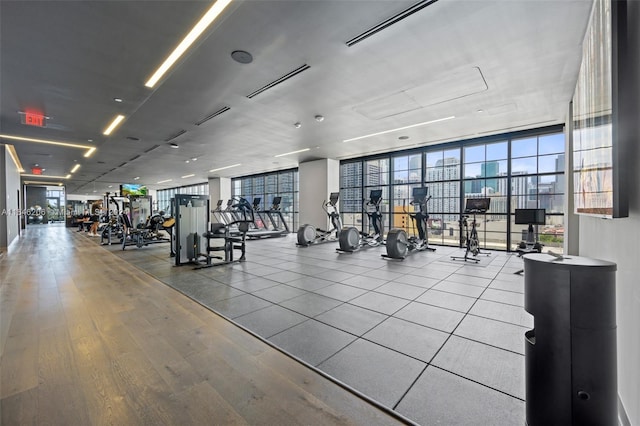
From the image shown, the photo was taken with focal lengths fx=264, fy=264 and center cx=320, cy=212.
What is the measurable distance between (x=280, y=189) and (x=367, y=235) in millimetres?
7348

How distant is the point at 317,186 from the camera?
36.5ft

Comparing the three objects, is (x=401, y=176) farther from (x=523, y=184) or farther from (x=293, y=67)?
(x=293, y=67)

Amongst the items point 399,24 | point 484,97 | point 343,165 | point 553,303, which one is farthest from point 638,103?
point 343,165

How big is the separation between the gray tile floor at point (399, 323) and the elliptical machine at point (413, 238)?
0.55 meters

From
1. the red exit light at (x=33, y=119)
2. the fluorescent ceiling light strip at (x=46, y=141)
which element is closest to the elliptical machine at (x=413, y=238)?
the red exit light at (x=33, y=119)

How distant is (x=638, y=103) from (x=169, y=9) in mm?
3725

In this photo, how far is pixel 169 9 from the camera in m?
2.69

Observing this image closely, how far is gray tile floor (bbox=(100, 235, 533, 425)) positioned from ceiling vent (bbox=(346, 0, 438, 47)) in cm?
325

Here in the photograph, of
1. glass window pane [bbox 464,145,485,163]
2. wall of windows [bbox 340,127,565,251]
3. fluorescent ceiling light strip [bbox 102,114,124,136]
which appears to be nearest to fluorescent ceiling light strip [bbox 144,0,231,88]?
fluorescent ceiling light strip [bbox 102,114,124,136]

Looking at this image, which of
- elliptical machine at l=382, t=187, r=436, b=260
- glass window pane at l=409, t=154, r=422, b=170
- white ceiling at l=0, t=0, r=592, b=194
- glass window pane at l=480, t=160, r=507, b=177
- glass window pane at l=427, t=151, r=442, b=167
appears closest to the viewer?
white ceiling at l=0, t=0, r=592, b=194

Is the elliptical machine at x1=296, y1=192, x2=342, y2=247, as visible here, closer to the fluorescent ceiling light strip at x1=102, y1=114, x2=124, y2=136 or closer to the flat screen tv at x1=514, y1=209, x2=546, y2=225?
the flat screen tv at x1=514, y1=209, x2=546, y2=225

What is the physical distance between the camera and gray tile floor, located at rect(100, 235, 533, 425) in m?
1.73

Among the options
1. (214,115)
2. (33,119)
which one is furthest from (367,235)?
(33,119)

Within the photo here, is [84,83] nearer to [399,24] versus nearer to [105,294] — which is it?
[105,294]
